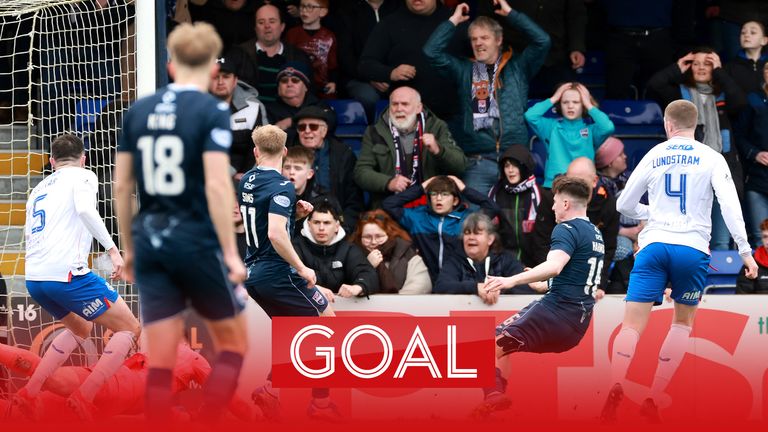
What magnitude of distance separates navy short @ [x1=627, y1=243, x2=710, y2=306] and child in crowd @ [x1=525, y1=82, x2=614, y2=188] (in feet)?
8.06

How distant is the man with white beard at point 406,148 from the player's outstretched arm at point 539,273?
2370mm

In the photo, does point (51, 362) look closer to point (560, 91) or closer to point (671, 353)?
point (671, 353)

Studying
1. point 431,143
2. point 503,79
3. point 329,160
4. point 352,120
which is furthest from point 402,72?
point 329,160

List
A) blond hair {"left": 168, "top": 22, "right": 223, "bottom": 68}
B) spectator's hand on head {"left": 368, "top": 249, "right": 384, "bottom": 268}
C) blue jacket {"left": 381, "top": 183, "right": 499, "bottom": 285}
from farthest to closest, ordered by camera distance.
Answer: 1. blue jacket {"left": 381, "top": 183, "right": 499, "bottom": 285}
2. spectator's hand on head {"left": 368, "top": 249, "right": 384, "bottom": 268}
3. blond hair {"left": 168, "top": 22, "right": 223, "bottom": 68}

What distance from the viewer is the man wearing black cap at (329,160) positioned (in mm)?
10008

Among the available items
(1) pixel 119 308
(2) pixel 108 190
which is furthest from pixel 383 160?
(1) pixel 119 308

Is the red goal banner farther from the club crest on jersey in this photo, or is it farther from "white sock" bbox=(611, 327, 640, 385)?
the club crest on jersey

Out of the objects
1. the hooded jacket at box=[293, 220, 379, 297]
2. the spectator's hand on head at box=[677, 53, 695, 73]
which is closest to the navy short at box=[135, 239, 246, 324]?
the hooded jacket at box=[293, 220, 379, 297]

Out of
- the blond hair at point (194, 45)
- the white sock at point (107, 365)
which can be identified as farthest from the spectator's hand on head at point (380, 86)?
the blond hair at point (194, 45)

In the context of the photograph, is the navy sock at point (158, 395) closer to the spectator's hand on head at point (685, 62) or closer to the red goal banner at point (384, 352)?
the red goal banner at point (384, 352)

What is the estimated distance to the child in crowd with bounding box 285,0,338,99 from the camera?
1123 centimetres

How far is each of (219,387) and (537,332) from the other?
3315 mm

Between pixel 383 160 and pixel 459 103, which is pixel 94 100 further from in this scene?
pixel 459 103

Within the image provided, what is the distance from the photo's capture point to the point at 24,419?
7883mm
